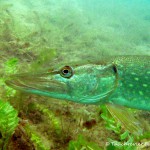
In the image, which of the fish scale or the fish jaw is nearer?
the fish jaw

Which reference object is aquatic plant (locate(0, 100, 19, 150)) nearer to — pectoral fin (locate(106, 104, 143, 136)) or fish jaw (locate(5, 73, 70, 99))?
fish jaw (locate(5, 73, 70, 99))

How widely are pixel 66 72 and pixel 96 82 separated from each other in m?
0.32

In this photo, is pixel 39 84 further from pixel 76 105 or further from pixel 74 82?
pixel 76 105

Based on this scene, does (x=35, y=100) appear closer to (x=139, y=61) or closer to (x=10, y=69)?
(x=10, y=69)

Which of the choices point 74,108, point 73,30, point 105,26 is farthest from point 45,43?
point 105,26

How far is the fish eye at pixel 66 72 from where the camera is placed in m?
2.43

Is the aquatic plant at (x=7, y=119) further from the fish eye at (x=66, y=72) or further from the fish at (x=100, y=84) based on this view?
the fish eye at (x=66, y=72)

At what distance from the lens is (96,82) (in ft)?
8.13

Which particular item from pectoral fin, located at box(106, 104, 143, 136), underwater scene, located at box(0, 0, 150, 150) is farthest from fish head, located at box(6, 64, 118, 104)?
pectoral fin, located at box(106, 104, 143, 136)

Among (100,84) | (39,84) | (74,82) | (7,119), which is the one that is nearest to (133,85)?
(100,84)

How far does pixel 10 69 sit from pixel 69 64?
3.74 ft

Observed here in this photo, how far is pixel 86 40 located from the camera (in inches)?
345

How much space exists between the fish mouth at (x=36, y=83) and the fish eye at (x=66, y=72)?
3.8 inches

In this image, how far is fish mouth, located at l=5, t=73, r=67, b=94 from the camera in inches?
89.7
